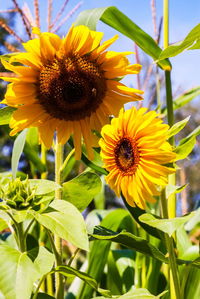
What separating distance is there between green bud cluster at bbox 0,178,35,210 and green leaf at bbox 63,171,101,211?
0.29 ft

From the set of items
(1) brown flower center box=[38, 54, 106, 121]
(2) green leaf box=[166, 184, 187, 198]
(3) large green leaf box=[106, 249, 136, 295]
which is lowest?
(3) large green leaf box=[106, 249, 136, 295]

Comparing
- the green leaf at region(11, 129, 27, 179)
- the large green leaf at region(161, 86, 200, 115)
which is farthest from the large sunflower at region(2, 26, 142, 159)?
the large green leaf at region(161, 86, 200, 115)

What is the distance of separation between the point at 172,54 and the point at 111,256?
20.9 inches

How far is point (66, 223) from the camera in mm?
515

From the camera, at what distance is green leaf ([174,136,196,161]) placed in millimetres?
567

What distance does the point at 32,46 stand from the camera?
54 centimetres

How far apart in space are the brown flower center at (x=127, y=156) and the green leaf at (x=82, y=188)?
85 mm

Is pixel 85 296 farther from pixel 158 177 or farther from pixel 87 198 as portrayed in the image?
pixel 158 177

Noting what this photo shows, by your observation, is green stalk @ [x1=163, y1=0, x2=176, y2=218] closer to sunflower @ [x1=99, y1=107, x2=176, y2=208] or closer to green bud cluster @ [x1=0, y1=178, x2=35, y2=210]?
sunflower @ [x1=99, y1=107, x2=176, y2=208]

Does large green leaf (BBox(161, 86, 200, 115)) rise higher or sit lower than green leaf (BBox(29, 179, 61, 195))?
higher

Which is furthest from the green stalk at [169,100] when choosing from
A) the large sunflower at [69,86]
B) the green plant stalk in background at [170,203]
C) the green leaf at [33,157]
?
the green leaf at [33,157]

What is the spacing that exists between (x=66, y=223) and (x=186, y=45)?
258 mm

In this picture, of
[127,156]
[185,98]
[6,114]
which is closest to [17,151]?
[6,114]

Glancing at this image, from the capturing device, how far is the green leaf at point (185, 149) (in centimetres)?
57
